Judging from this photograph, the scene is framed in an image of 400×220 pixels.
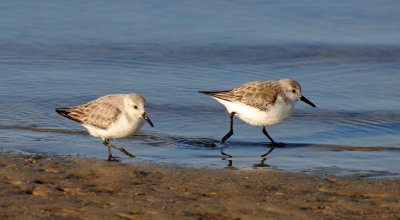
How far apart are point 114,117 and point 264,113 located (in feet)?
6.64

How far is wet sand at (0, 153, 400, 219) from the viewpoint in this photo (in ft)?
21.6

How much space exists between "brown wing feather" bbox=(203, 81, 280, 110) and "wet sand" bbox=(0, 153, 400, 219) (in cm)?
223

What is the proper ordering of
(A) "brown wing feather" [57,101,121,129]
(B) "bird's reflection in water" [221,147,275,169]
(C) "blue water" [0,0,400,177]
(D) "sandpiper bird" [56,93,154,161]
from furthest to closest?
(C) "blue water" [0,0,400,177] < (A) "brown wing feather" [57,101,121,129] < (D) "sandpiper bird" [56,93,154,161] < (B) "bird's reflection in water" [221,147,275,169]

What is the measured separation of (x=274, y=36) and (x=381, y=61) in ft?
6.95

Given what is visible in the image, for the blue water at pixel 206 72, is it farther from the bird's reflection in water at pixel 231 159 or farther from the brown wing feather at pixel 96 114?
the brown wing feather at pixel 96 114

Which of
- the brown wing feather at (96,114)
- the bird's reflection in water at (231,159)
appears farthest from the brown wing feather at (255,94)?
the brown wing feather at (96,114)

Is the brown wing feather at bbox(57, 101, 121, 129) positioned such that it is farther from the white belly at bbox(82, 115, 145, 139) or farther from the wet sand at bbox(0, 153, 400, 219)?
the wet sand at bbox(0, 153, 400, 219)

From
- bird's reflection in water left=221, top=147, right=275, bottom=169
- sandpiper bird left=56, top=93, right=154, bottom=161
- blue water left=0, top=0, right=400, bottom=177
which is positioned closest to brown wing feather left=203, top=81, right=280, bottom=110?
blue water left=0, top=0, right=400, bottom=177

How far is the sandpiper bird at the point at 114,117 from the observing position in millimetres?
9109

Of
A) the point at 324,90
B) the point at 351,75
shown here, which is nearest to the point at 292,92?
the point at 324,90

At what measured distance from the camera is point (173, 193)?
7.17 metres

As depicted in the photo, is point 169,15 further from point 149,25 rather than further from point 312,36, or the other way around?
point 312,36

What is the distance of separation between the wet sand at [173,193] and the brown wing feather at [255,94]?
7.31ft

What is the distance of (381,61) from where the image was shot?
1436cm
